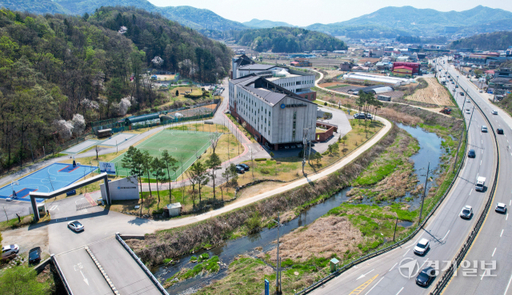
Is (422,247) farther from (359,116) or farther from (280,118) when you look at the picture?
(359,116)

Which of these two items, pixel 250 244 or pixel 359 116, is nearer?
pixel 250 244

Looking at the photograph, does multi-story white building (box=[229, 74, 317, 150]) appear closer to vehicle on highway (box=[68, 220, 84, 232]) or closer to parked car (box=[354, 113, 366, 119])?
parked car (box=[354, 113, 366, 119])

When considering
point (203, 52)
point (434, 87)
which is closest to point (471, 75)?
point (434, 87)

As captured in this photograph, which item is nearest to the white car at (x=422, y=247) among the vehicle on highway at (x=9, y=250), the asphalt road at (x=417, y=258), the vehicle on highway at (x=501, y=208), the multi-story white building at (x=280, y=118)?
the asphalt road at (x=417, y=258)

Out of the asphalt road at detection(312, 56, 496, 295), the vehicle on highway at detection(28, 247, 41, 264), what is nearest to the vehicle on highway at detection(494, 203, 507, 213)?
the asphalt road at detection(312, 56, 496, 295)

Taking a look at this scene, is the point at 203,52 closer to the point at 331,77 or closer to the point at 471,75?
the point at 331,77

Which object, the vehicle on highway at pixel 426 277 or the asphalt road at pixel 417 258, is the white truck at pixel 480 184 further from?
the vehicle on highway at pixel 426 277

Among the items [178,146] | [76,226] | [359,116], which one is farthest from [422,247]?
[359,116]
